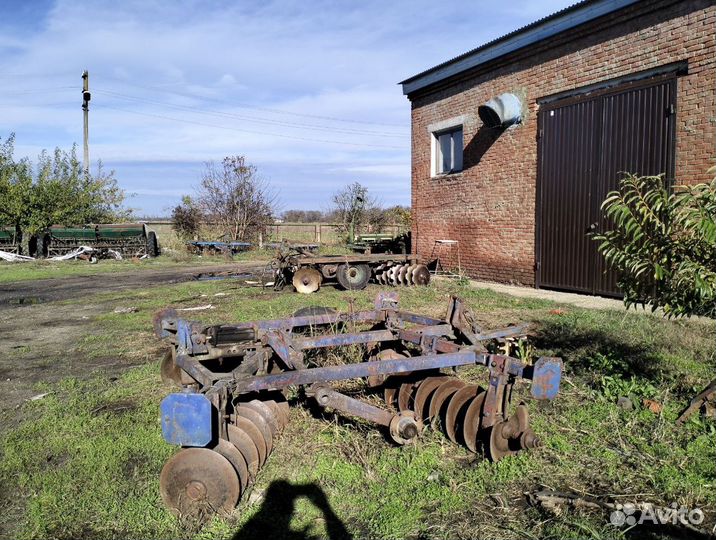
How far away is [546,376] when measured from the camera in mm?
3490

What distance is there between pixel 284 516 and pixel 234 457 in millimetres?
442

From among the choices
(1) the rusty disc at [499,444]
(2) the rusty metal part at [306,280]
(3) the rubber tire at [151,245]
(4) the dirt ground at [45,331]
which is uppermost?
(3) the rubber tire at [151,245]

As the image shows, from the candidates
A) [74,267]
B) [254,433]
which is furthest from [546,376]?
[74,267]

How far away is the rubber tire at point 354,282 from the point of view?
12.2 metres

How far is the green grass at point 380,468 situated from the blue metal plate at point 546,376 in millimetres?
469

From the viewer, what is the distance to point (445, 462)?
363 centimetres

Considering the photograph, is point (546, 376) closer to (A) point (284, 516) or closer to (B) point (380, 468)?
(B) point (380, 468)

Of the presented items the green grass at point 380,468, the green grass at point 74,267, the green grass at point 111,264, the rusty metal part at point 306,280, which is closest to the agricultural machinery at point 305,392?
the green grass at point 380,468

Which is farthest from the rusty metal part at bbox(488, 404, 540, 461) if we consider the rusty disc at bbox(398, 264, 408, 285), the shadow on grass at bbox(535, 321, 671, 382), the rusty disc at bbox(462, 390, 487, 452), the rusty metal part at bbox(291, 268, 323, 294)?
the rusty disc at bbox(398, 264, 408, 285)

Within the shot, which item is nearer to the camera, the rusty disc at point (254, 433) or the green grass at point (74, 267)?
the rusty disc at point (254, 433)

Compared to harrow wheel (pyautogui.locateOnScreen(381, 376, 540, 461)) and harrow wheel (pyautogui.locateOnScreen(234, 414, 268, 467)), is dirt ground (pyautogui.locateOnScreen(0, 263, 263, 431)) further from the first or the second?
harrow wheel (pyautogui.locateOnScreen(381, 376, 540, 461))

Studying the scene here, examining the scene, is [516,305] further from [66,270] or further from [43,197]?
[43,197]

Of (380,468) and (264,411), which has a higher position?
(264,411)

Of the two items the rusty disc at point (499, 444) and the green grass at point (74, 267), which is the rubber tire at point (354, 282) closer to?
the rusty disc at point (499, 444)
